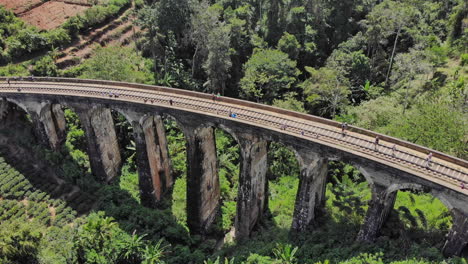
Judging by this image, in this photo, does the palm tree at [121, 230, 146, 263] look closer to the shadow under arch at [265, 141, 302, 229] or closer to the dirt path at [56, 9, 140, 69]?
the shadow under arch at [265, 141, 302, 229]

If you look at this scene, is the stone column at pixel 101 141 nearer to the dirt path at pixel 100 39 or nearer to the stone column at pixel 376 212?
the dirt path at pixel 100 39

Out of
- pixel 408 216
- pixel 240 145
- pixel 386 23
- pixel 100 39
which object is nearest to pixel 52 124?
pixel 240 145

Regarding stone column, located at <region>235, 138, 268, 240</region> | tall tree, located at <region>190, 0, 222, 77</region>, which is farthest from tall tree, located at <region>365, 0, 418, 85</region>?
stone column, located at <region>235, 138, 268, 240</region>

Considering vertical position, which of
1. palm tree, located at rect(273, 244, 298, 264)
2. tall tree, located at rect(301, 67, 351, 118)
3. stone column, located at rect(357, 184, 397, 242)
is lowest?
palm tree, located at rect(273, 244, 298, 264)

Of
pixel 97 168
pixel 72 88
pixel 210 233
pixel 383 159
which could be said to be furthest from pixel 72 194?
pixel 383 159

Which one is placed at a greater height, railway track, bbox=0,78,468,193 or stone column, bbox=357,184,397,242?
railway track, bbox=0,78,468,193

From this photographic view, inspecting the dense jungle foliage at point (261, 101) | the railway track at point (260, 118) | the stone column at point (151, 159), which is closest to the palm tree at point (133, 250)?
the dense jungle foliage at point (261, 101)
